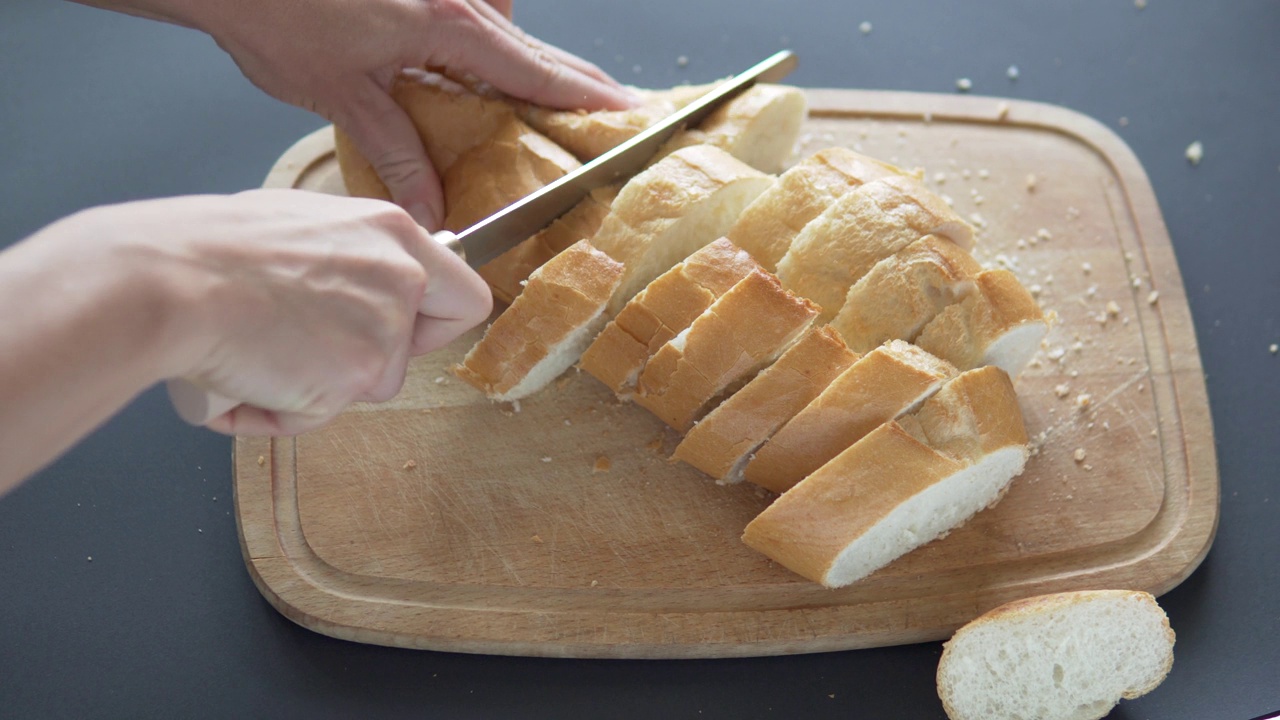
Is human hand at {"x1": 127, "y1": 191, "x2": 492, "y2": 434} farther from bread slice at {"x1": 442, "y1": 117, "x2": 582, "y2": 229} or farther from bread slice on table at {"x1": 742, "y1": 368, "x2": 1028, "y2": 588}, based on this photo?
bread slice on table at {"x1": 742, "y1": 368, "x2": 1028, "y2": 588}

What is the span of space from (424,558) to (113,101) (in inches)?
86.9

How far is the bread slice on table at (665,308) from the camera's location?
8.10ft

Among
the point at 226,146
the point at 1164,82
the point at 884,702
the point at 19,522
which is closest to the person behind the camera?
the point at 884,702

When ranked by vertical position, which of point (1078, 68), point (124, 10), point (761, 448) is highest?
point (1078, 68)

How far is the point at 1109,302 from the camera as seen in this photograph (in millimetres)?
2990

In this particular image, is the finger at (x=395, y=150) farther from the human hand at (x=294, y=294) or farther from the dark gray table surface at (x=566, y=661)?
the human hand at (x=294, y=294)

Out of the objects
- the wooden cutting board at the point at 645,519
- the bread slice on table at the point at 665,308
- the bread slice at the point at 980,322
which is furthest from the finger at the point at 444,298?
the bread slice at the point at 980,322

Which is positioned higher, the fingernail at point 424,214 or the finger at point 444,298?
the finger at point 444,298

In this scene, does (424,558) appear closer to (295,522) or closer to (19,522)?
(295,522)

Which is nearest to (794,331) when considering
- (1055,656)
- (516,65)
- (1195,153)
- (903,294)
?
(903,294)

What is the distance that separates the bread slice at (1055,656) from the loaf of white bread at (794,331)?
32cm

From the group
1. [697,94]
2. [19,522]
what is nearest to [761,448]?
[697,94]

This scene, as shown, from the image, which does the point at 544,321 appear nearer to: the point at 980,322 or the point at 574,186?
the point at 574,186

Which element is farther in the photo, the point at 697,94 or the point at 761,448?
the point at 697,94
